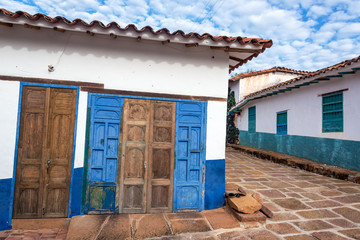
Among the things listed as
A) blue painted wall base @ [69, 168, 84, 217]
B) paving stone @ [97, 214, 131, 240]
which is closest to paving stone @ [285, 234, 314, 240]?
paving stone @ [97, 214, 131, 240]

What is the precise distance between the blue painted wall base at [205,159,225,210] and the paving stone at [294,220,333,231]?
4.62 ft

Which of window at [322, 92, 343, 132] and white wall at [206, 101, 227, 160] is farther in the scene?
window at [322, 92, 343, 132]

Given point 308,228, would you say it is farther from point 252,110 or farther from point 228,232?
point 252,110

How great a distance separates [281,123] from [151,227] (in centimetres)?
984

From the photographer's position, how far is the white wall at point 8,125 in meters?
3.64

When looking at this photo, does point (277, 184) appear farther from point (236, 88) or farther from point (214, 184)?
point (236, 88)

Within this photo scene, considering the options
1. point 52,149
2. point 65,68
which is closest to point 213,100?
point 65,68

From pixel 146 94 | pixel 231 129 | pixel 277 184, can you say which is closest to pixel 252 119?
pixel 231 129

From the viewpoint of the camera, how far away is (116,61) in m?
4.05

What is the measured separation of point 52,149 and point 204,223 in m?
3.06

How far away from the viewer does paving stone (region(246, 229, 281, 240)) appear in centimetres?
325

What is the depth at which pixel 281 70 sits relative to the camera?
53.4ft

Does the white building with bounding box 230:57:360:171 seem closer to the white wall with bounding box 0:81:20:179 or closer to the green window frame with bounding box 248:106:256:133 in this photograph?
the green window frame with bounding box 248:106:256:133

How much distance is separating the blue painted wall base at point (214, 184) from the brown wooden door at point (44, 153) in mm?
2658
